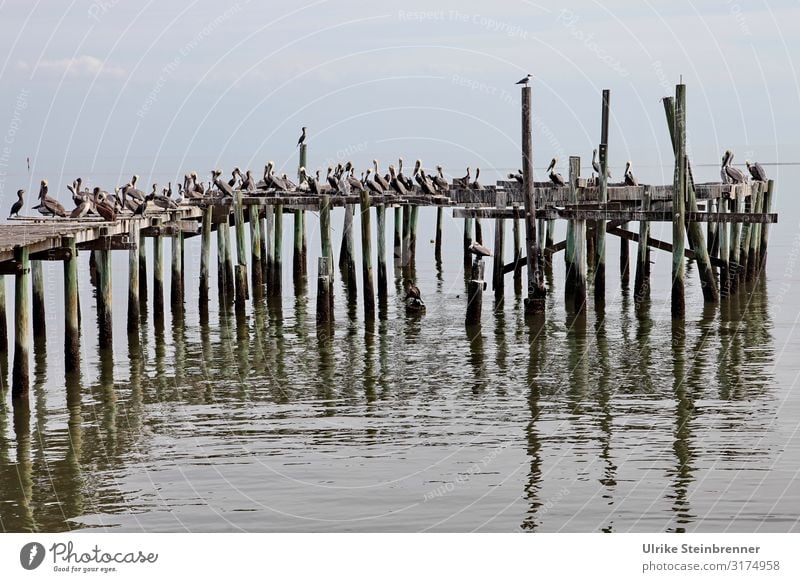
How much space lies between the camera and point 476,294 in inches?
1030

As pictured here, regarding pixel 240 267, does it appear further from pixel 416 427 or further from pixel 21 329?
pixel 416 427

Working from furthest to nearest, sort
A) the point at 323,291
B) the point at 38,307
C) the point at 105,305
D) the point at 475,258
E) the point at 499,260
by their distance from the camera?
the point at 499,260 → the point at 475,258 → the point at 323,291 → the point at 38,307 → the point at 105,305

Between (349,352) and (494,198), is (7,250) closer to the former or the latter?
(349,352)

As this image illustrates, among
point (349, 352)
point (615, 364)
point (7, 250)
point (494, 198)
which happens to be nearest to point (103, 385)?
point (7, 250)

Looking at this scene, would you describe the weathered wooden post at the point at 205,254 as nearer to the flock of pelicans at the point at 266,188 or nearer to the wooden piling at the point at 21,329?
the flock of pelicans at the point at 266,188

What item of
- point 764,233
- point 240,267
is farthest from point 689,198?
point 240,267

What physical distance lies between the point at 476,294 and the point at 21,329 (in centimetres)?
1005

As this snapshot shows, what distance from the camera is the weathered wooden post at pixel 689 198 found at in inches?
1027

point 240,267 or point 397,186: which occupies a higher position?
point 397,186

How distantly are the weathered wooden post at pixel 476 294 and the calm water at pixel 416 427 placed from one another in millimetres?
359

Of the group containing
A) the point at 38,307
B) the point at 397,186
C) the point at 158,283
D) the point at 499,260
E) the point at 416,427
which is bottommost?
the point at 416,427

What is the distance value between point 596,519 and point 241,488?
416 centimetres

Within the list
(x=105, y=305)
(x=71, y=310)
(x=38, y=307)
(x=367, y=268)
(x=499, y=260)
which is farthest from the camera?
(x=499, y=260)

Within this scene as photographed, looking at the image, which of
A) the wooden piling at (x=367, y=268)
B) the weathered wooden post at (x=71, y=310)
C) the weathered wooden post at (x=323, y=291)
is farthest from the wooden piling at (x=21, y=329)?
the wooden piling at (x=367, y=268)
